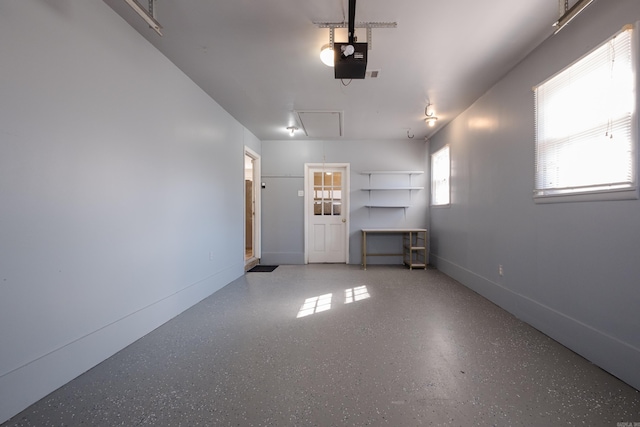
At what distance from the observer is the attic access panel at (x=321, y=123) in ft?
13.5

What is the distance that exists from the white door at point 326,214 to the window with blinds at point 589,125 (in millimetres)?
3629

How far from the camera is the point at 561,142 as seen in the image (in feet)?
7.43

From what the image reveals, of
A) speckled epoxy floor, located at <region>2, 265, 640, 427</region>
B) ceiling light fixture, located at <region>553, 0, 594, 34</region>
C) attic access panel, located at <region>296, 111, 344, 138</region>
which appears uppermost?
attic access panel, located at <region>296, 111, 344, 138</region>

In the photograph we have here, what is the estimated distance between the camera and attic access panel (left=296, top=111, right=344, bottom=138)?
410cm

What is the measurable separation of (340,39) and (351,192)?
3472 mm

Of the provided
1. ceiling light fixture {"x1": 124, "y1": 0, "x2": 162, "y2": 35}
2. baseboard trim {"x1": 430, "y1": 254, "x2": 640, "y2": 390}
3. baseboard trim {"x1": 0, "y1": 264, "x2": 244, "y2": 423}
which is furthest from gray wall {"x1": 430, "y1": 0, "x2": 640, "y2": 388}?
baseboard trim {"x1": 0, "y1": 264, "x2": 244, "y2": 423}

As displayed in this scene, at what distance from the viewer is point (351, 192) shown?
18.5 ft

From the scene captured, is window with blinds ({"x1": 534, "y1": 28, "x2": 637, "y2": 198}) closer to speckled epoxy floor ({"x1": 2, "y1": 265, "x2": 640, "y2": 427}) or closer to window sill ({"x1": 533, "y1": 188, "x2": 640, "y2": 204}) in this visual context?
window sill ({"x1": 533, "y1": 188, "x2": 640, "y2": 204})

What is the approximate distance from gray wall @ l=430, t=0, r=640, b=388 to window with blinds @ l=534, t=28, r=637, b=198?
0.33 ft

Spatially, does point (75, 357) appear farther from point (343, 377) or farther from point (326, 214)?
point (326, 214)

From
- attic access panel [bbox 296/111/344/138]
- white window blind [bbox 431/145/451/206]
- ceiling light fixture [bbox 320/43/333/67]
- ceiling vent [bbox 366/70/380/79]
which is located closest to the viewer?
ceiling light fixture [bbox 320/43/333/67]

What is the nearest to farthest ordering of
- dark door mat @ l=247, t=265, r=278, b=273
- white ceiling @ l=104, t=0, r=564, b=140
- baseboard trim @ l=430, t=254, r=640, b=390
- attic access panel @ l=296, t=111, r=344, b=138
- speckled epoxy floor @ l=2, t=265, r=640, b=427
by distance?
speckled epoxy floor @ l=2, t=265, r=640, b=427, baseboard trim @ l=430, t=254, r=640, b=390, white ceiling @ l=104, t=0, r=564, b=140, attic access panel @ l=296, t=111, r=344, b=138, dark door mat @ l=247, t=265, r=278, b=273

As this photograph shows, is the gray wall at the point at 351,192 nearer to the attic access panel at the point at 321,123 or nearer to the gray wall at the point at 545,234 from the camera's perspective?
the attic access panel at the point at 321,123

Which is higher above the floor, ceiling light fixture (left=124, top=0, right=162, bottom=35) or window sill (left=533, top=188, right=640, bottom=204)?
ceiling light fixture (left=124, top=0, right=162, bottom=35)
